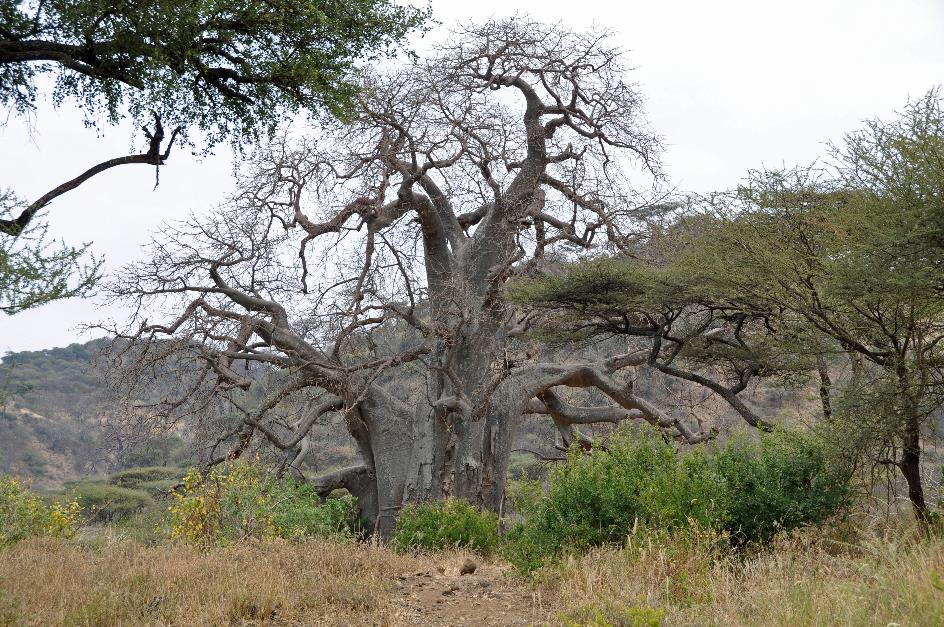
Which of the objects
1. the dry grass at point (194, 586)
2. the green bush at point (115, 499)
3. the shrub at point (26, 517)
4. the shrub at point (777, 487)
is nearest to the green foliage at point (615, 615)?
the dry grass at point (194, 586)

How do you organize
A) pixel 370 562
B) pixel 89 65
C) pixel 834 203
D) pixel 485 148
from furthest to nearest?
pixel 485 148 < pixel 834 203 < pixel 370 562 < pixel 89 65

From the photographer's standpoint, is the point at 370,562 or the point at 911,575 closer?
the point at 911,575

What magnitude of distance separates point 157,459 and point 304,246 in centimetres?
2510

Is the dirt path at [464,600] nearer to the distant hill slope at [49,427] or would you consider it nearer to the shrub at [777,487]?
the shrub at [777,487]

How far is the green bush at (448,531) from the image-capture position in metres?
10.1

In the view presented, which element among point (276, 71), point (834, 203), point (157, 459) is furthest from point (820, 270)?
point (157, 459)

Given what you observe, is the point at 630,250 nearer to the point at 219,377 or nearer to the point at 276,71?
the point at 219,377

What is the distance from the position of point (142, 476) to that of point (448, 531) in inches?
823

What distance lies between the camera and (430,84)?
508 inches

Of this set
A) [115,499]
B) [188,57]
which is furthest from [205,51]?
[115,499]

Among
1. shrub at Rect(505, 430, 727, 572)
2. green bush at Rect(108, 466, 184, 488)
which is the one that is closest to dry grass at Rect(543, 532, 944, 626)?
shrub at Rect(505, 430, 727, 572)

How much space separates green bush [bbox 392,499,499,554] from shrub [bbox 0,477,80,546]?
13.0 feet

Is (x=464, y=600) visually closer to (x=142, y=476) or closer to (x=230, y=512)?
(x=230, y=512)

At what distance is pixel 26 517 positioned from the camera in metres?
9.54
